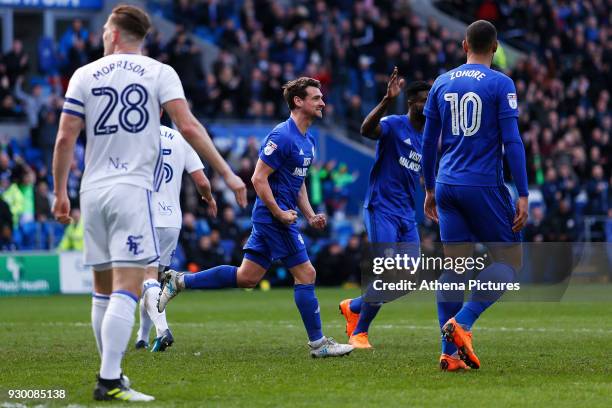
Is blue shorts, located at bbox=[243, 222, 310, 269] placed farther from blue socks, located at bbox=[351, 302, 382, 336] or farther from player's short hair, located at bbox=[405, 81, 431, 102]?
player's short hair, located at bbox=[405, 81, 431, 102]

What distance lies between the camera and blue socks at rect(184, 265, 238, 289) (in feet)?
36.8

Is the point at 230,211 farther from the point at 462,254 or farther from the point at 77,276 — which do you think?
the point at 462,254

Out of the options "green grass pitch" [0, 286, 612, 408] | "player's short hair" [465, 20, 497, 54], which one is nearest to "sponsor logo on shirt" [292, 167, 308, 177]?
"green grass pitch" [0, 286, 612, 408]

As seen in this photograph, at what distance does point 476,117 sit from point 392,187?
289 cm

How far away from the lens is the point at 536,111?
1247 inches

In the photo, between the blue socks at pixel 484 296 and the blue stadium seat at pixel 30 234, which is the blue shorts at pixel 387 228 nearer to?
the blue socks at pixel 484 296

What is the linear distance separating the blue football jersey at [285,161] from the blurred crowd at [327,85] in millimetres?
13470

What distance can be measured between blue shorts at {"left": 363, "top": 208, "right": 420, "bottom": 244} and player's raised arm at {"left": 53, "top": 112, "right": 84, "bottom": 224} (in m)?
4.85

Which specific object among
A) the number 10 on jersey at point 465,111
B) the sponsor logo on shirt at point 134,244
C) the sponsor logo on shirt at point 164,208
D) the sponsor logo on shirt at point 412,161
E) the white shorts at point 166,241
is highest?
the number 10 on jersey at point 465,111

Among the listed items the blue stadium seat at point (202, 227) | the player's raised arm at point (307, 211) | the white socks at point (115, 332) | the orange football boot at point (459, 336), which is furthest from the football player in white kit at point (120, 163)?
the blue stadium seat at point (202, 227)

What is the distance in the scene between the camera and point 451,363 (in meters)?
9.12

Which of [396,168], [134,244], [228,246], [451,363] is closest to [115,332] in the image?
[134,244]

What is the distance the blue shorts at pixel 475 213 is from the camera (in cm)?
916

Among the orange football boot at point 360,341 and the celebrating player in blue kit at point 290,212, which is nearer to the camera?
the celebrating player in blue kit at point 290,212
